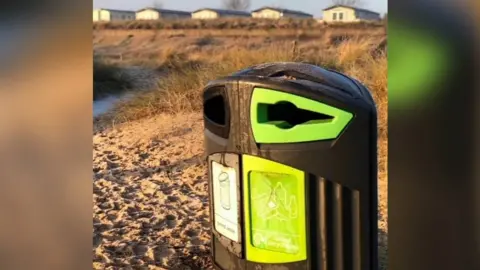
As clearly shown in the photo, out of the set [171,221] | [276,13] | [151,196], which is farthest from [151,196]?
[276,13]

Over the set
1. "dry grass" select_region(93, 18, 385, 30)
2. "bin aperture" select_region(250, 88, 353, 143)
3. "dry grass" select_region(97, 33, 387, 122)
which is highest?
"dry grass" select_region(93, 18, 385, 30)

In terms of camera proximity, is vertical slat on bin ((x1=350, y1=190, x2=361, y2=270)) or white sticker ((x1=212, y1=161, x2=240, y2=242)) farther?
white sticker ((x1=212, y1=161, x2=240, y2=242))

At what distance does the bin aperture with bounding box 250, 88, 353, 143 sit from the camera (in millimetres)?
1928

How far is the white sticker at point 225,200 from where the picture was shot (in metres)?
2.12

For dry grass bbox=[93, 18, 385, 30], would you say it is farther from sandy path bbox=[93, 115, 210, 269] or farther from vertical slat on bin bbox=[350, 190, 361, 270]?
vertical slat on bin bbox=[350, 190, 361, 270]

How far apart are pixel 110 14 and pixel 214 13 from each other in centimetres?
38

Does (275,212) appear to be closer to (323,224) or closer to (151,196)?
(323,224)

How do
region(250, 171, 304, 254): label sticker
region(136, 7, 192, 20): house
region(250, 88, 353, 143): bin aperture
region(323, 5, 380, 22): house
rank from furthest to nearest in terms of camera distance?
region(136, 7, 192, 20): house < region(323, 5, 380, 22): house < region(250, 171, 304, 254): label sticker < region(250, 88, 353, 143): bin aperture

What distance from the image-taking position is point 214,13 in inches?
94.7

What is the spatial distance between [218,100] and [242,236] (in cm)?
45

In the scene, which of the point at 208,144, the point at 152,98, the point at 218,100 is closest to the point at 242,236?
the point at 208,144

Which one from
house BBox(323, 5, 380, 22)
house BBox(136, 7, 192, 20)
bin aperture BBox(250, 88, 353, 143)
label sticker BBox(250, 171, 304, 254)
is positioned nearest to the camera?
bin aperture BBox(250, 88, 353, 143)

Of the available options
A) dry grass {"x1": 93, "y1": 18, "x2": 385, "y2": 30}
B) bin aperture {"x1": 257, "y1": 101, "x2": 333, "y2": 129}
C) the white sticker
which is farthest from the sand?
bin aperture {"x1": 257, "y1": 101, "x2": 333, "y2": 129}
